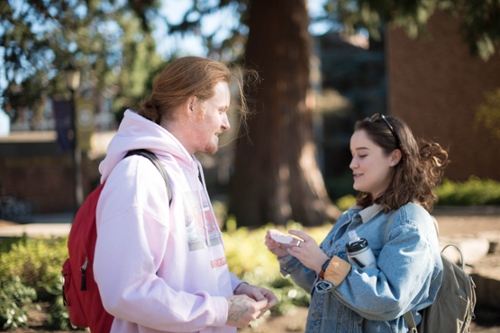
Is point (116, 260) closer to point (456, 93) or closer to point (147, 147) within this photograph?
point (147, 147)

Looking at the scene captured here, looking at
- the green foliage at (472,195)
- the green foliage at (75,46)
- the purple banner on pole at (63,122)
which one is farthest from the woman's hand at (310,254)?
the green foliage at (472,195)

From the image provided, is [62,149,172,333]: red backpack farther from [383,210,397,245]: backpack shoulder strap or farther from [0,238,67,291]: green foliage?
[0,238,67,291]: green foliage

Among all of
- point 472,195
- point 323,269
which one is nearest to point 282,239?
point 323,269

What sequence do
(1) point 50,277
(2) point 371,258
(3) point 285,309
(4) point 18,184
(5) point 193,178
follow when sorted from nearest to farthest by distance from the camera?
(5) point 193,178 < (2) point 371,258 < (1) point 50,277 < (3) point 285,309 < (4) point 18,184

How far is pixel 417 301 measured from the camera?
227 centimetres

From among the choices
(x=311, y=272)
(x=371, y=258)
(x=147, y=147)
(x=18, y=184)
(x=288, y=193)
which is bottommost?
(x=18, y=184)

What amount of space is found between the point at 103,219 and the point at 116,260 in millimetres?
150

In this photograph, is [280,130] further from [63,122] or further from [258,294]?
[258,294]

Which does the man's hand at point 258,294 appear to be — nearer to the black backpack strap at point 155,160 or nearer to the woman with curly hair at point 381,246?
the woman with curly hair at point 381,246

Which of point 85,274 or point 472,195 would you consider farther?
point 472,195

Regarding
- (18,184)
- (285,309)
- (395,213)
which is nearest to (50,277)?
(285,309)

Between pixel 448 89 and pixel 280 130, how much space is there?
10.5 m

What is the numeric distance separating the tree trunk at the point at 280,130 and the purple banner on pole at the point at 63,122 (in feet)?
14.6

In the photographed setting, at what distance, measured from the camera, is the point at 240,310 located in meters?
1.88
